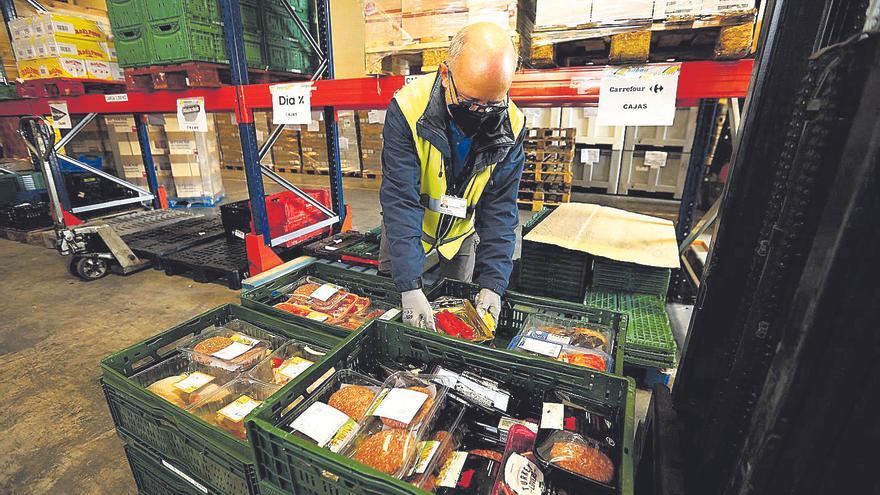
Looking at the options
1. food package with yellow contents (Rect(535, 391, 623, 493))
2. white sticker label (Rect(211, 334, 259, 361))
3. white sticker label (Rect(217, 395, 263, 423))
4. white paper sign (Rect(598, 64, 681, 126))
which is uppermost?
white paper sign (Rect(598, 64, 681, 126))

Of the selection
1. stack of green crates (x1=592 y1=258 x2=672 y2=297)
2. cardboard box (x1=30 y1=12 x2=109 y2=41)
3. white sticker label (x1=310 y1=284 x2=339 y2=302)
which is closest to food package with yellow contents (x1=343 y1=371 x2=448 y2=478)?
white sticker label (x1=310 y1=284 x2=339 y2=302)

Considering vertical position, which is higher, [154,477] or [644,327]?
[644,327]

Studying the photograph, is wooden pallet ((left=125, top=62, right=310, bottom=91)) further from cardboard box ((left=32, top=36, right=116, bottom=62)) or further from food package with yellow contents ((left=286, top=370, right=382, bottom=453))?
food package with yellow contents ((left=286, top=370, right=382, bottom=453))

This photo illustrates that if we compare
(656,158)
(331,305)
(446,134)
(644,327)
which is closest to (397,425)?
(331,305)

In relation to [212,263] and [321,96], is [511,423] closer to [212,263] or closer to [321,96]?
[321,96]

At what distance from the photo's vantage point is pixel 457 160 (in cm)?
215

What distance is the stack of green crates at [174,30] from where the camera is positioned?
12.4 feet

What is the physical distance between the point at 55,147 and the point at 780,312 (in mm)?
8073

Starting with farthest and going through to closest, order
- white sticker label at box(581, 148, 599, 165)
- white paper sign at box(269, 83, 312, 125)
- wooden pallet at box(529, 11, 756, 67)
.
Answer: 1. white sticker label at box(581, 148, 599, 165)
2. white paper sign at box(269, 83, 312, 125)
3. wooden pallet at box(529, 11, 756, 67)

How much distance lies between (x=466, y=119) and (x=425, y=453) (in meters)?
1.46

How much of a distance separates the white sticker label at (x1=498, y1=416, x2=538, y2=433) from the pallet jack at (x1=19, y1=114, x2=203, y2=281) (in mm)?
5462

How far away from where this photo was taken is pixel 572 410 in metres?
1.34

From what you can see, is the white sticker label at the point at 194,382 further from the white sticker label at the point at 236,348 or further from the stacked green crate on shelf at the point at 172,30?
the stacked green crate on shelf at the point at 172,30

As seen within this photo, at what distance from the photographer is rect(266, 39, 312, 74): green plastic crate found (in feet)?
15.3
